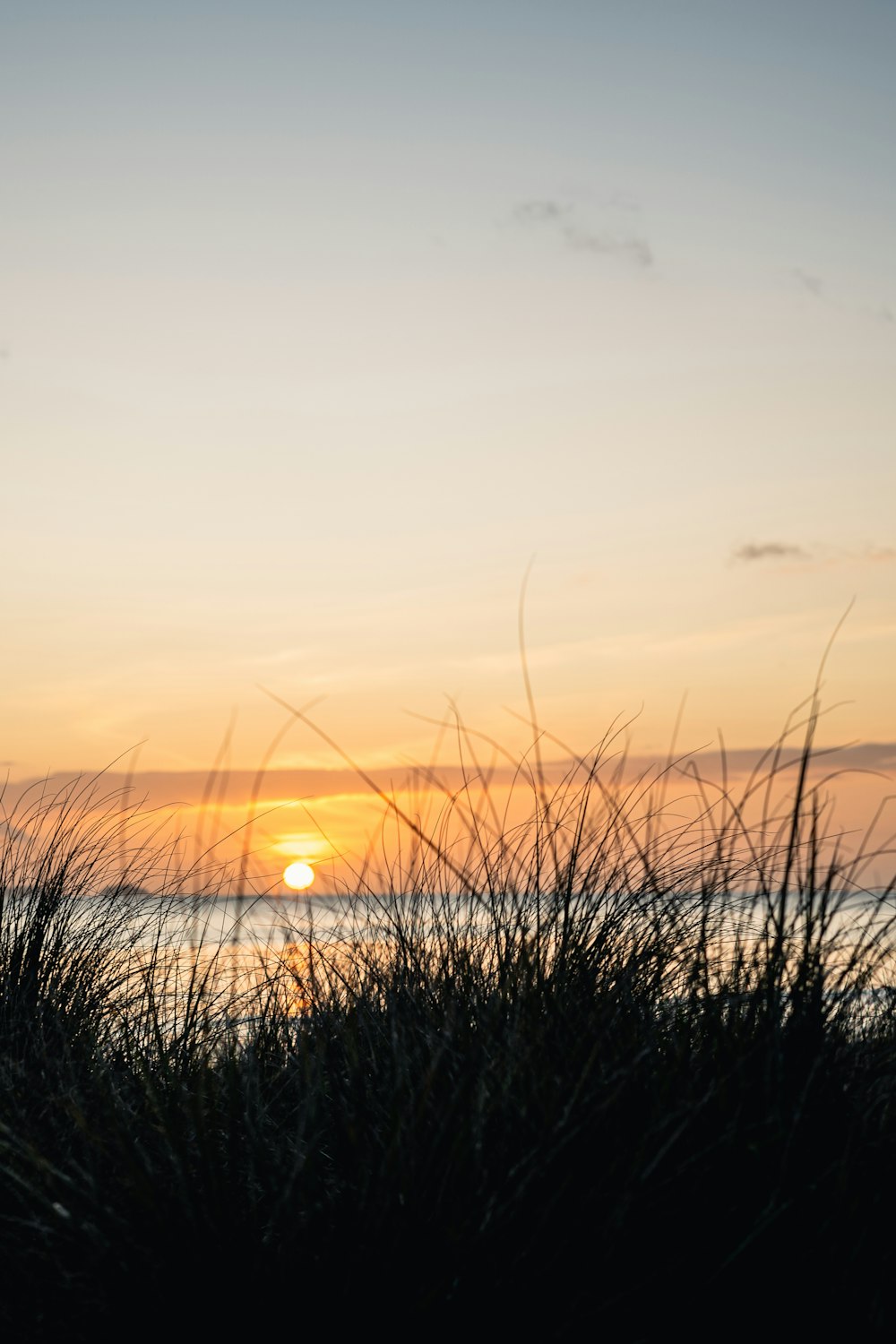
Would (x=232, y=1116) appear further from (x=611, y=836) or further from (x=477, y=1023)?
(x=611, y=836)

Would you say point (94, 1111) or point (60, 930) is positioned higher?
point (60, 930)

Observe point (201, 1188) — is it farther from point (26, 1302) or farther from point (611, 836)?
point (611, 836)

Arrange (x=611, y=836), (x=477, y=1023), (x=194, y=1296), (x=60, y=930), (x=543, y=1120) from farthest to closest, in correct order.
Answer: (x=60, y=930)
(x=611, y=836)
(x=477, y=1023)
(x=543, y=1120)
(x=194, y=1296)

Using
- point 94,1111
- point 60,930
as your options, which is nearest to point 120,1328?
point 94,1111

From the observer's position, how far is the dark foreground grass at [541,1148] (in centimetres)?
188

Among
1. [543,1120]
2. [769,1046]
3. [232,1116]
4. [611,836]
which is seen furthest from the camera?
[611,836]

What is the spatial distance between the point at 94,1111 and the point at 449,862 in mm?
1160

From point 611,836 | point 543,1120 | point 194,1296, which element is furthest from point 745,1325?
point 611,836

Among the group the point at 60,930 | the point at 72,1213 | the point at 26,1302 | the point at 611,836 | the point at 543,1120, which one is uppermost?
the point at 611,836

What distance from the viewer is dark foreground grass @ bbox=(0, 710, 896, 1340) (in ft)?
6.15

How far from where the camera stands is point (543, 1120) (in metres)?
2.04

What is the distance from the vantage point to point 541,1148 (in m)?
2.03

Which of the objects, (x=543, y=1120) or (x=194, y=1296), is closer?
(x=194, y=1296)

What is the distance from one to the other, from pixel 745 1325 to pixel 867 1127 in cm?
55
